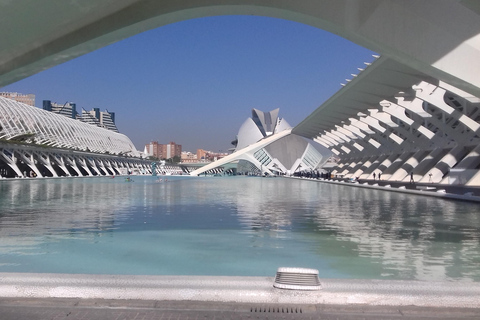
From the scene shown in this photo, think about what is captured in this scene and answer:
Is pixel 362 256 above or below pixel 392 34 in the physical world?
below

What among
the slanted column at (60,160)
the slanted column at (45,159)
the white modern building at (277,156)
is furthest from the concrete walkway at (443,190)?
the white modern building at (277,156)

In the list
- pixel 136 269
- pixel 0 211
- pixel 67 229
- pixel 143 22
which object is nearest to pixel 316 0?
pixel 143 22

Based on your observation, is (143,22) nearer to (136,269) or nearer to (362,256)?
(136,269)

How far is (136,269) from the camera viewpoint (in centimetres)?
554

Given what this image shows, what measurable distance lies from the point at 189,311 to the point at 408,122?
88.7 ft

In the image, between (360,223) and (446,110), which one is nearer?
(360,223)

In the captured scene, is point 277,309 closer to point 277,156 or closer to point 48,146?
point 48,146

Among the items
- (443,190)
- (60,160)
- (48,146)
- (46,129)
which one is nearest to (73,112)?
(46,129)

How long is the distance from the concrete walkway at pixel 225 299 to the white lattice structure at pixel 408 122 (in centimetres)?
1371

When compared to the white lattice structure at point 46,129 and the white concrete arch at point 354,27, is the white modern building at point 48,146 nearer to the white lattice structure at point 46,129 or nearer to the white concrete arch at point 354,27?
the white lattice structure at point 46,129

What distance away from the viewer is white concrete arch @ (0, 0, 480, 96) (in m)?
6.11

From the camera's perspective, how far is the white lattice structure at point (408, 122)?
65.1 ft

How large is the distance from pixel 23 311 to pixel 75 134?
6741 cm

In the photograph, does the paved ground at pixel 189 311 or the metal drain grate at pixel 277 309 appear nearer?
the paved ground at pixel 189 311
